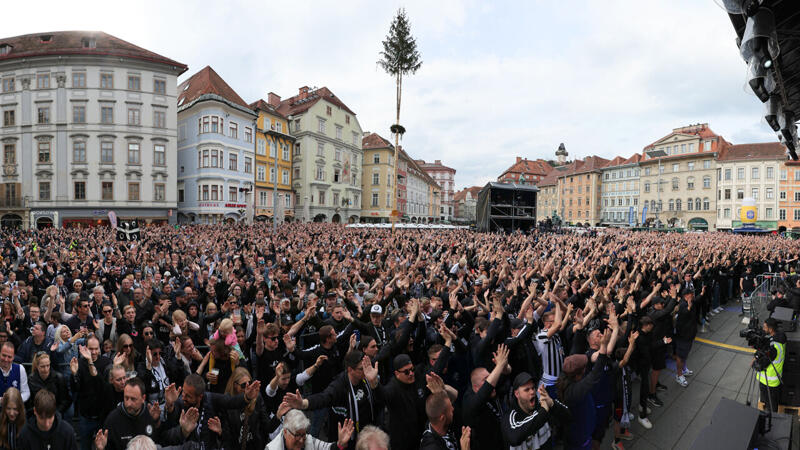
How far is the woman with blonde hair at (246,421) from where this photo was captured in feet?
11.5

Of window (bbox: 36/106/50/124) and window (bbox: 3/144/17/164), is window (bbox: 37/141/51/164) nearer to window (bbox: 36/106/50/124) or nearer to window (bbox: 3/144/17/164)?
window (bbox: 36/106/50/124)

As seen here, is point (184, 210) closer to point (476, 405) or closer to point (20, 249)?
point (20, 249)

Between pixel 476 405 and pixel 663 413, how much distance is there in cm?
438

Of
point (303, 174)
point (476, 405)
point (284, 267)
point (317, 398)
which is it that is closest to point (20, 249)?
point (284, 267)

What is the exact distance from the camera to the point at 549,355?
4.82m

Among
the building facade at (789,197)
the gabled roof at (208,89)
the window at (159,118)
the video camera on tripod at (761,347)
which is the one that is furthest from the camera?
the building facade at (789,197)

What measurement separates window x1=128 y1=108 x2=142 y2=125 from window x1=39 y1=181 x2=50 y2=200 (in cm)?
910

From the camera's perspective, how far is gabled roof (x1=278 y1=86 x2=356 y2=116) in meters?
47.8

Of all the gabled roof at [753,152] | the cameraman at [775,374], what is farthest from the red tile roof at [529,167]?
the cameraman at [775,374]

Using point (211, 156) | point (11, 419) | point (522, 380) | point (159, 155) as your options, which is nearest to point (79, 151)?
point (159, 155)

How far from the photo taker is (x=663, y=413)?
5746 millimetres

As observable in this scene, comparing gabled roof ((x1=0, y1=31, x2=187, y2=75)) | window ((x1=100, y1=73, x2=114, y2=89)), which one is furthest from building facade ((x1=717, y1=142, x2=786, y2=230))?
window ((x1=100, y1=73, x2=114, y2=89))

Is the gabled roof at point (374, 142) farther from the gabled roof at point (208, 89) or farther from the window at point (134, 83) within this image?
the window at point (134, 83)

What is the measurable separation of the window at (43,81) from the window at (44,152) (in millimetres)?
5096
